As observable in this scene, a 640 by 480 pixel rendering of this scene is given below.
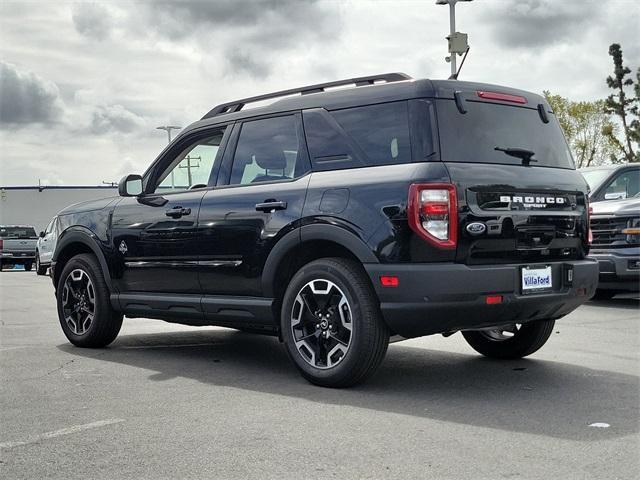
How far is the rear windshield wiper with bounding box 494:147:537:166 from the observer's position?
5652 mm

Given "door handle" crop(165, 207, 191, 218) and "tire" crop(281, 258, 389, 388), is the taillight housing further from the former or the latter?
"door handle" crop(165, 207, 191, 218)

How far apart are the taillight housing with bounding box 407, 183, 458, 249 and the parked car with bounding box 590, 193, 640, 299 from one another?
6292mm

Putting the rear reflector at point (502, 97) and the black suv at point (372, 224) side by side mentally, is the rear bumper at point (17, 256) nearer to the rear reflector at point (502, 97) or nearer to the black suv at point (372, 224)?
the black suv at point (372, 224)

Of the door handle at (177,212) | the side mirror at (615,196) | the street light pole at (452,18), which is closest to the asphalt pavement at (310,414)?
the door handle at (177,212)

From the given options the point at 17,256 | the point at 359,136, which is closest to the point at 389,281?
the point at 359,136

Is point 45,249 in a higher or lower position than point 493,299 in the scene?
higher

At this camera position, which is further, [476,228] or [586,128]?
[586,128]

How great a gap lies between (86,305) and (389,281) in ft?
11.2

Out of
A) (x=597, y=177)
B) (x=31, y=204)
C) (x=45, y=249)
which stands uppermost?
(x=31, y=204)

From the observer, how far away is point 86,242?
24.7 feet

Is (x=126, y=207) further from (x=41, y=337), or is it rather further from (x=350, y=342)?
(x=350, y=342)

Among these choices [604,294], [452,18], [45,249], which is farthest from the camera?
[45,249]

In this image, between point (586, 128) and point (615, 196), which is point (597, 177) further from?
point (586, 128)

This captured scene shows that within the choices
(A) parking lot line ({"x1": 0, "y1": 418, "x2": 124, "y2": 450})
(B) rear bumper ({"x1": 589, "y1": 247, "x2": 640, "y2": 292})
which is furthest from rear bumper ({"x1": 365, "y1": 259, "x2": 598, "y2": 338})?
(B) rear bumper ({"x1": 589, "y1": 247, "x2": 640, "y2": 292})
